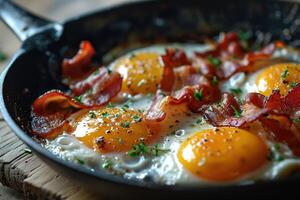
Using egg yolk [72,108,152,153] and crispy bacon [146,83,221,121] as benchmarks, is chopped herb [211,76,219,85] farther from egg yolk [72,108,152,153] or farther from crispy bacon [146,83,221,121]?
egg yolk [72,108,152,153]

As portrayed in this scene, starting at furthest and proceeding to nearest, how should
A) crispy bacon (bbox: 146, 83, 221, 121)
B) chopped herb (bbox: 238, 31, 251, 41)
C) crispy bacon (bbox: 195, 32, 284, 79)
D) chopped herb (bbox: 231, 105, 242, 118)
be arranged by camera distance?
chopped herb (bbox: 238, 31, 251, 41)
crispy bacon (bbox: 195, 32, 284, 79)
crispy bacon (bbox: 146, 83, 221, 121)
chopped herb (bbox: 231, 105, 242, 118)

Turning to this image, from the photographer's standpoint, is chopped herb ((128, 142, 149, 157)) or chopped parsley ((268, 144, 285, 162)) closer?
chopped parsley ((268, 144, 285, 162))

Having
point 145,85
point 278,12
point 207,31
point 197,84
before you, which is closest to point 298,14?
point 278,12

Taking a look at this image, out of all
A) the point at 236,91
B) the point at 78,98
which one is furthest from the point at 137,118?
the point at 236,91

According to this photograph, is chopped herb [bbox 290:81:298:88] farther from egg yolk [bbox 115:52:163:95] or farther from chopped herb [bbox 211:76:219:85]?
egg yolk [bbox 115:52:163:95]

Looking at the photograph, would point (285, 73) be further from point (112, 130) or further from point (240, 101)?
point (112, 130)

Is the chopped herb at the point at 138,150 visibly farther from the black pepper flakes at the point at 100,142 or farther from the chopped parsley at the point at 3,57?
the chopped parsley at the point at 3,57

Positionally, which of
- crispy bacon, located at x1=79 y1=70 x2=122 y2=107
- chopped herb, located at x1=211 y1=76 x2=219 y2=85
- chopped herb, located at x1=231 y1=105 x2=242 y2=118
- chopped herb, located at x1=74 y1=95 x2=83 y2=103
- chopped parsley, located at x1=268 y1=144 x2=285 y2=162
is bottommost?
chopped parsley, located at x1=268 y1=144 x2=285 y2=162

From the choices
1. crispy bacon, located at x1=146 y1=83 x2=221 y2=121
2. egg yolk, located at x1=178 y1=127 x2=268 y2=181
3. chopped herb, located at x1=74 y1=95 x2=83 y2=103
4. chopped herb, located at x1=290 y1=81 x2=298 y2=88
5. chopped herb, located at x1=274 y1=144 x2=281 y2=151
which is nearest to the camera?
egg yolk, located at x1=178 y1=127 x2=268 y2=181

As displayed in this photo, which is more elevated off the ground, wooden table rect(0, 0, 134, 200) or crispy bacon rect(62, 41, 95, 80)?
Answer: crispy bacon rect(62, 41, 95, 80)

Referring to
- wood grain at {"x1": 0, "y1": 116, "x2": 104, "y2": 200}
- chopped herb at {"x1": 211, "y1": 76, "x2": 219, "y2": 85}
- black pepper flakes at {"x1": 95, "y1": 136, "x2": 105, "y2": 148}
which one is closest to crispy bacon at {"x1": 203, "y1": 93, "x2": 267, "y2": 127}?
chopped herb at {"x1": 211, "y1": 76, "x2": 219, "y2": 85}
